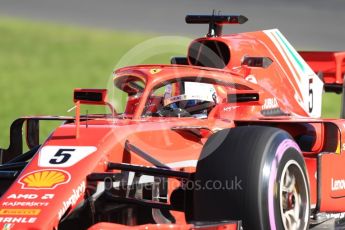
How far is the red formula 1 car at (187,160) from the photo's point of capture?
6.50m

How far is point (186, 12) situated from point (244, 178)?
21.1 metres

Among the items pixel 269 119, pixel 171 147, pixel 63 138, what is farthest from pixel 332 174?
pixel 63 138

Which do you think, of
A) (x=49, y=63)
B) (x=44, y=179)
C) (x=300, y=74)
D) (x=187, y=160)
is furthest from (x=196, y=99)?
(x=49, y=63)

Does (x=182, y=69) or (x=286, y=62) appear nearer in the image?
(x=182, y=69)

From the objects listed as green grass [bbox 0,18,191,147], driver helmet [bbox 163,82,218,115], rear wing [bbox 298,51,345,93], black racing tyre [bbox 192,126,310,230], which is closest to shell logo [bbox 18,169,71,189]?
black racing tyre [bbox 192,126,310,230]

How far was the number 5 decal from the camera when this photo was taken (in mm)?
6839

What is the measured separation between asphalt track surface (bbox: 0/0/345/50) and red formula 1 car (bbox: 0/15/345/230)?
50.8 ft

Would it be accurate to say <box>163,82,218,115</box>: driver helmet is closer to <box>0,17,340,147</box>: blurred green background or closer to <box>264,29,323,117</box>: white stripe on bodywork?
<box>264,29,323,117</box>: white stripe on bodywork

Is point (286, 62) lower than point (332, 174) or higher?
higher

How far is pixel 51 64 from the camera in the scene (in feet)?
69.9

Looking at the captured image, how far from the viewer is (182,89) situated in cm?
852

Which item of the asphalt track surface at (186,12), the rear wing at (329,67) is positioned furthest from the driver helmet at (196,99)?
the asphalt track surface at (186,12)

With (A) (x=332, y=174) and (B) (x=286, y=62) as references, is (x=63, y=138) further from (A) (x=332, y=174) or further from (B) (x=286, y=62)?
(B) (x=286, y=62)

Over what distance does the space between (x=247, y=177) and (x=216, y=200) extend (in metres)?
0.28
